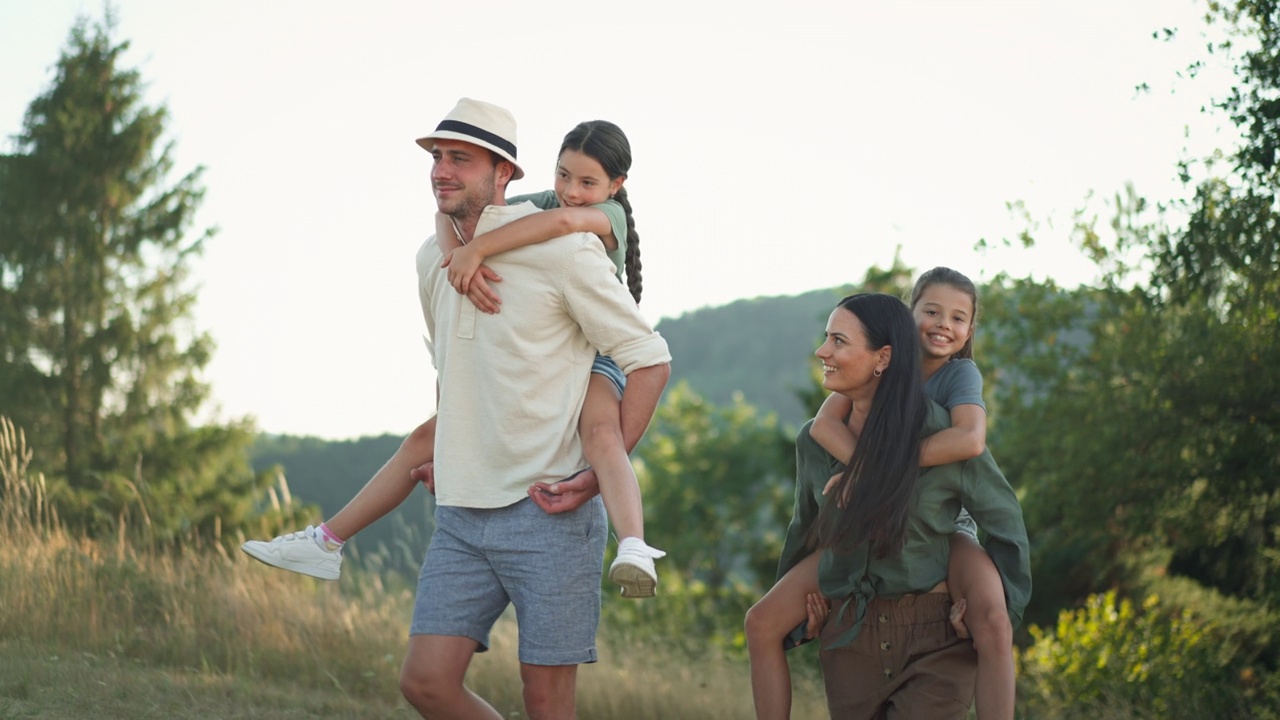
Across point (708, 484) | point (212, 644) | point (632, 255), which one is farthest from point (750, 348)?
point (632, 255)

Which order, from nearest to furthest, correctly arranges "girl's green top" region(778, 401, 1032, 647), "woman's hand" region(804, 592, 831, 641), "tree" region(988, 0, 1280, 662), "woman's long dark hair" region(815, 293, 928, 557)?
1. "woman's long dark hair" region(815, 293, 928, 557)
2. "girl's green top" region(778, 401, 1032, 647)
3. "woman's hand" region(804, 592, 831, 641)
4. "tree" region(988, 0, 1280, 662)

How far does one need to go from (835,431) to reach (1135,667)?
10090 mm

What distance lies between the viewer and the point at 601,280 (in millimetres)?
3539

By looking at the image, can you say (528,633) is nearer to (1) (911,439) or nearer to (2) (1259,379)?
(1) (911,439)

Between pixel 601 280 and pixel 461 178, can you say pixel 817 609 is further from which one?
pixel 461 178

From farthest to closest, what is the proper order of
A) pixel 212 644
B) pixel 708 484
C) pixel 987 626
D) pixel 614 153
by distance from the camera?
pixel 708 484, pixel 212 644, pixel 614 153, pixel 987 626

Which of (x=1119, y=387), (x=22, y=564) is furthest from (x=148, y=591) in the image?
(x=1119, y=387)

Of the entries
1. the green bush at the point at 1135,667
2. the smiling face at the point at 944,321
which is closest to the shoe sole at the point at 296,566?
the smiling face at the point at 944,321

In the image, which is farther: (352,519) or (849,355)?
(352,519)

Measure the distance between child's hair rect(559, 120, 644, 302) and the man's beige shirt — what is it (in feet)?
1.97

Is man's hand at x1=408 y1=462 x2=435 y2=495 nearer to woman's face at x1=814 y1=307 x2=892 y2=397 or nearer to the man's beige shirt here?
the man's beige shirt

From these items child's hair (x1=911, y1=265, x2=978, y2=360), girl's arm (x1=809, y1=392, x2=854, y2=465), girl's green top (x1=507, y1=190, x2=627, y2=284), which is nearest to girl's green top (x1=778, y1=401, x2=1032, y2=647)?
girl's arm (x1=809, y1=392, x2=854, y2=465)

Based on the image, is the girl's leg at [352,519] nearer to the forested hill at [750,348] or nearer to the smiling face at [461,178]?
the smiling face at [461,178]

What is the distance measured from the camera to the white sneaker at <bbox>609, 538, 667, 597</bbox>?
3277 mm
